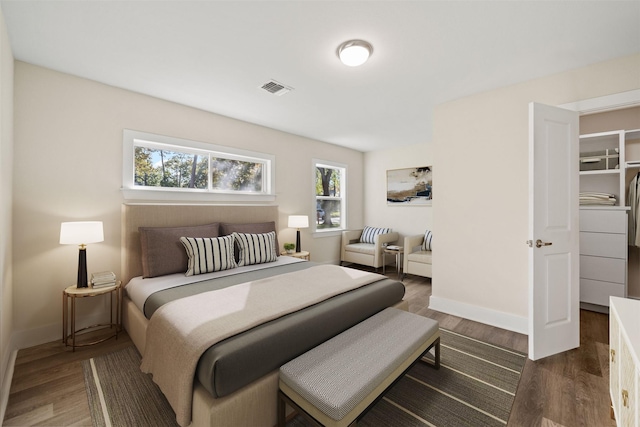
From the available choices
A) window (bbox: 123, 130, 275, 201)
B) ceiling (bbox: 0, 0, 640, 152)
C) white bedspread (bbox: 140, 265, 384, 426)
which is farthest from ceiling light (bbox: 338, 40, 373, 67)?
window (bbox: 123, 130, 275, 201)

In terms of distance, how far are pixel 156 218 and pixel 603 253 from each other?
5064 mm

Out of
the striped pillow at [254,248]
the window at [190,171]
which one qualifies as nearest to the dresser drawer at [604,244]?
the striped pillow at [254,248]

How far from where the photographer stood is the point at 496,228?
285 centimetres

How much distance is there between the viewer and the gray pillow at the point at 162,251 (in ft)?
8.67

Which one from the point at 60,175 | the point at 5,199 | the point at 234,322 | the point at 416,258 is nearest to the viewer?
the point at 234,322

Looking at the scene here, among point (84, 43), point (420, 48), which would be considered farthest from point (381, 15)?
point (84, 43)

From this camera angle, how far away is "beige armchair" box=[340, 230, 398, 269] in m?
4.98

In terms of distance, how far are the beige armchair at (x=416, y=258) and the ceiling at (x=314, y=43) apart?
7.73 feet

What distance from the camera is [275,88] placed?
2867 mm

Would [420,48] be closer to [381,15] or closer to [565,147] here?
[381,15]

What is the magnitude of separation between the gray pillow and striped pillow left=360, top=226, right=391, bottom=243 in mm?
3633

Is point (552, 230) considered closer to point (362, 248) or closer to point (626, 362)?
point (626, 362)

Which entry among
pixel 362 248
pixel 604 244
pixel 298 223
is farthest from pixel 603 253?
pixel 298 223

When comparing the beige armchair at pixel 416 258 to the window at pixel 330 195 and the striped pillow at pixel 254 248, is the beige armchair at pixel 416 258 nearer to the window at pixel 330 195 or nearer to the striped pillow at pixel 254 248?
the window at pixel 330 195
